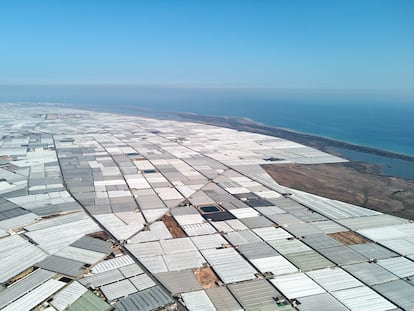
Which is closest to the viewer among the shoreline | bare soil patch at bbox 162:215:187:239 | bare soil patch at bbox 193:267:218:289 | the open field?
bare soil patch at bbox 193:267:218:289

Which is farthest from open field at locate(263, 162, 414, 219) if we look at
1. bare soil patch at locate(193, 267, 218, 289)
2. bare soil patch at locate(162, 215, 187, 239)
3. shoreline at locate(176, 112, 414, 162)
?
bare soil patch at locate(193, 267, 218, 289)

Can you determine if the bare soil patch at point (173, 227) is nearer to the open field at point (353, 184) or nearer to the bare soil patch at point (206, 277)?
the bare soil patch at point (206, 277)

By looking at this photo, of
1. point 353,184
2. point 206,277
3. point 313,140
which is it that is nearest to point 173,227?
point 206,277

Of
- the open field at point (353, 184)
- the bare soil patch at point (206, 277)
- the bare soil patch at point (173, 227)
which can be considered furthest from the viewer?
the open field at point (353, 184)

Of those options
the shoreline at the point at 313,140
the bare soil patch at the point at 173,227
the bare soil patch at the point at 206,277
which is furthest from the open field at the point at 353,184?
the bare soil patch at the point at 206,277

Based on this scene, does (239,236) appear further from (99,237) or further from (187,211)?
(99,237)

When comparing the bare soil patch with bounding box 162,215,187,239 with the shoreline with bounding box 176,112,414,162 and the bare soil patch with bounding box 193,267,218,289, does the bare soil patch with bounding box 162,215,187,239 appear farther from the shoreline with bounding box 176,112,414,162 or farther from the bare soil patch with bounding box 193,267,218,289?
the shoreline with bounding box 176,112,414,162

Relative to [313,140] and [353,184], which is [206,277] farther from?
[313,140]

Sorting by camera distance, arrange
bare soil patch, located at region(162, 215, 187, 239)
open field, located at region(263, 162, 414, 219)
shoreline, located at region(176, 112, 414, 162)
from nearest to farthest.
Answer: bare soil patch, located at region(162, 215, 187, 239) → open field, located at region(263, 162, 414, 219) → shoreline, located at region(176, 112, 414, 162)

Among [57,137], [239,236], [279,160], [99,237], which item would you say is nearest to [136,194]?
[99,237]

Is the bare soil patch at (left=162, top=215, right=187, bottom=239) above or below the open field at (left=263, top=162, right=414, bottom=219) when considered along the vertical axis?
below

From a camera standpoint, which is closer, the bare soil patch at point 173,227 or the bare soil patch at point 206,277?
the bare soil patch at point 206,277
